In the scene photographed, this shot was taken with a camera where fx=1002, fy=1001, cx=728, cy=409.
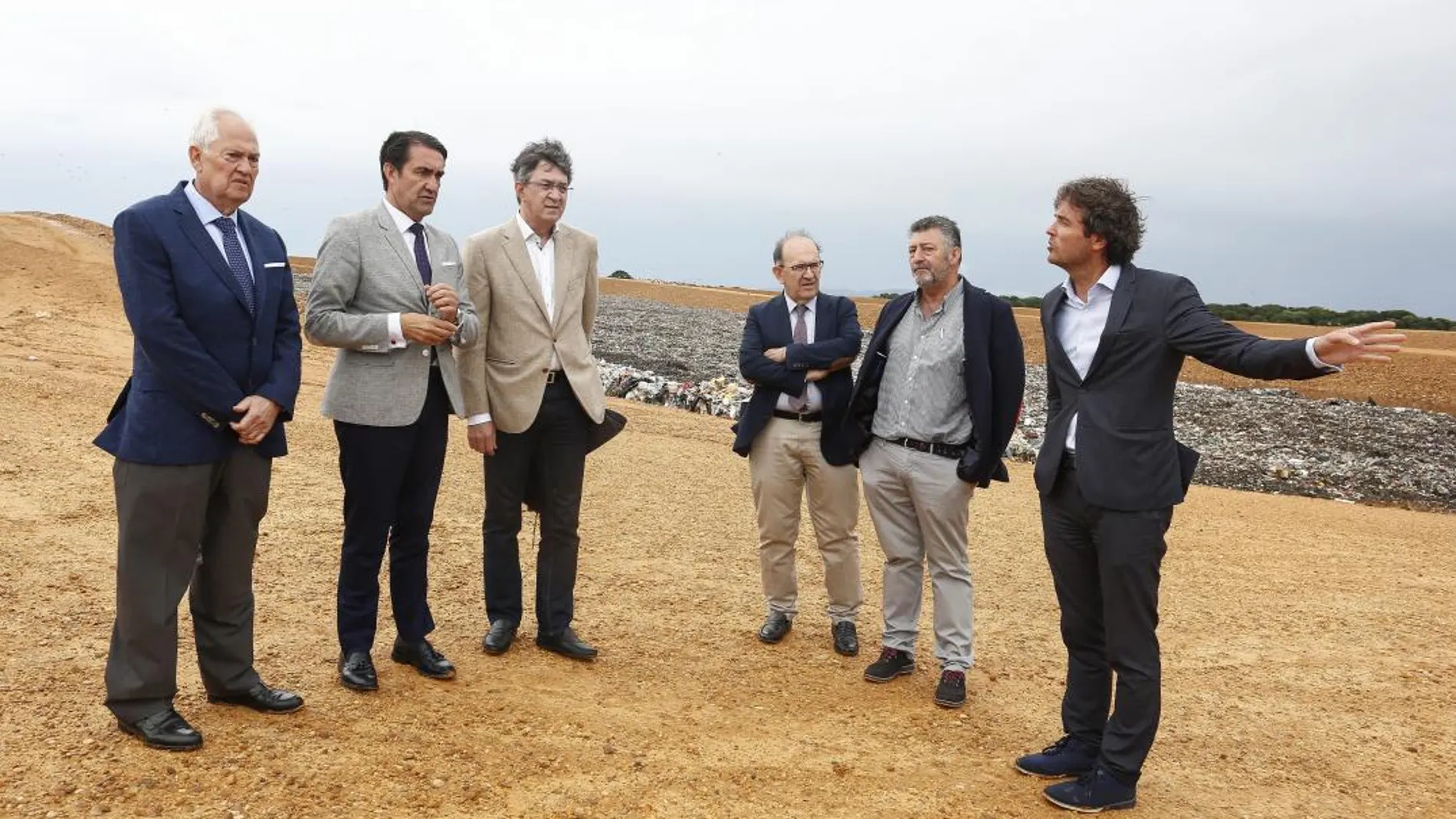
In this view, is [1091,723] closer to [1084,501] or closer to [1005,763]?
[1005,763]

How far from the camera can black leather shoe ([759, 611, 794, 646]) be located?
5301mm

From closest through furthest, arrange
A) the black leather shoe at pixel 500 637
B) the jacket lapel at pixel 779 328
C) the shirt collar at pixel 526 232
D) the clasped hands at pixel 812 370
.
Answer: the shirt collar at pixel 526 232
the black leather shoe at pixel 500 637
the clasped hands at pixel 812 370
the jacket lapel at pixel 779 328

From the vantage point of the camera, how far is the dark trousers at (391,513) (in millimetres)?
4109

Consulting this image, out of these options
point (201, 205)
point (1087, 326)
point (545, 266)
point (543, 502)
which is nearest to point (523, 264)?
point (545, 266)

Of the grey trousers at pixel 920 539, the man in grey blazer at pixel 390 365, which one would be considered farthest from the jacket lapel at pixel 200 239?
the grey trousers at pixel 920 539

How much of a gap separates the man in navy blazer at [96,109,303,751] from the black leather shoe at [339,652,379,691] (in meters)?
0.67

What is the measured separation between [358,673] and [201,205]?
198 cm

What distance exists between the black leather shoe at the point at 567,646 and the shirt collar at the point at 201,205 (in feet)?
7.83

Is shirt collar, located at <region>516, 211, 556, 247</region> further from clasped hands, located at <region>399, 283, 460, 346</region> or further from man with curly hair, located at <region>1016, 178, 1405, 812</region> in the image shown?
man with curly hair, located at <region>1016, 178, 1405, 812</region>

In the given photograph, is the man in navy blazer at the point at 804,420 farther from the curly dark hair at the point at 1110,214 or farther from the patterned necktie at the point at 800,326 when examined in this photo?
the curly dark hair at the point at 1110,214

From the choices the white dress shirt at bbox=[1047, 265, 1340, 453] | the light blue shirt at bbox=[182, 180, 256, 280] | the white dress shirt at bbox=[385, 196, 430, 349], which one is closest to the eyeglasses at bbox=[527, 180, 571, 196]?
the white dress shirt at bbox=[385, 196, 430, 349]

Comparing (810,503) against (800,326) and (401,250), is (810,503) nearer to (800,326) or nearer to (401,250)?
(800,326)

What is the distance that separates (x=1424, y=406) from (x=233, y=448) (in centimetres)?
2060

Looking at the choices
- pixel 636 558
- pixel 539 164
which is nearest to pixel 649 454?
pixel 636 558
